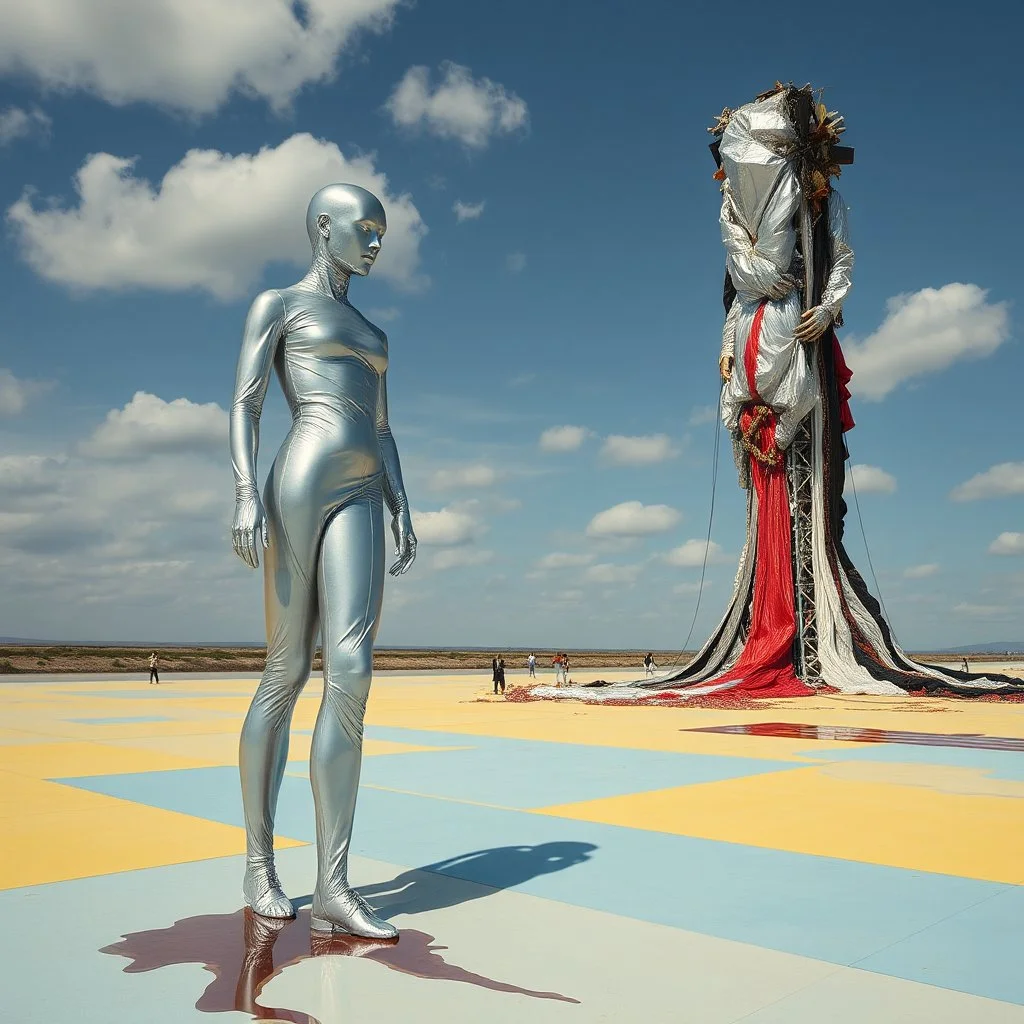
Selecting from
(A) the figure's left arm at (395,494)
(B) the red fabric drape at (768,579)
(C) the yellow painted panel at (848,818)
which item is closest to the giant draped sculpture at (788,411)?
(B) the red fabric drape at (768,579)

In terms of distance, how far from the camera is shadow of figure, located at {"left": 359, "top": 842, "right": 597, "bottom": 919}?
4562 mm

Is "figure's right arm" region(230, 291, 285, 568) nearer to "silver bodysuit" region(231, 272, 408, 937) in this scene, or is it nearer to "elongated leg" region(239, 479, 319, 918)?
"silver bodysuit" region(231, 272, 408, 937)

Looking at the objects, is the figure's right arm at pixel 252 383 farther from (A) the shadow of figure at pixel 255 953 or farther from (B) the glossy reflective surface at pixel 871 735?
(B) the glossy reflective surface at pixel 871 735

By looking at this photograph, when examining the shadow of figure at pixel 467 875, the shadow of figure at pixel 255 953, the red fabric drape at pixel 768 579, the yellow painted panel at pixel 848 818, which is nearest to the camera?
the shadow of figure at pixel 255 953

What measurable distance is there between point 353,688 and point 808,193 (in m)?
22.2

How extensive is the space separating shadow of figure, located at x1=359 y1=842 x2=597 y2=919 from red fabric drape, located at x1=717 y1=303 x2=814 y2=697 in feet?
55.3

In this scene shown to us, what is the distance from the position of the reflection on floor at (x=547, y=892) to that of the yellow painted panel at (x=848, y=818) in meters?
0.03

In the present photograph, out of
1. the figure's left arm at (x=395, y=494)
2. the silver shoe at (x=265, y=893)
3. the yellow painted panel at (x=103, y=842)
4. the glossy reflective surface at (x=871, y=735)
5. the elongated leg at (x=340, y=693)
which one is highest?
the figure's left arm at (x=395, y=494)

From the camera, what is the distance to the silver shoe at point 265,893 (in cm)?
423

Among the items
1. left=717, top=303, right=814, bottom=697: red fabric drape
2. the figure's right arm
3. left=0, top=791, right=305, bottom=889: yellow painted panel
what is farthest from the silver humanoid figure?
left=717, top=303, right=814, bottom=697: red fabric drape

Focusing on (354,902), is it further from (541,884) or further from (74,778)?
(74,778)

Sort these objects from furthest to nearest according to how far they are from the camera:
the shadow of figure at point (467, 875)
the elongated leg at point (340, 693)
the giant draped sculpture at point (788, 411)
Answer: the giant draped sculpture at point (788, 411)
the shadow of figure at point (467, 875)
the elongated leg at point (340, 693)

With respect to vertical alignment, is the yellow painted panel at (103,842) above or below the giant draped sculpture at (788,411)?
below

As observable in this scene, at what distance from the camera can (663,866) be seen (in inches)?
208
